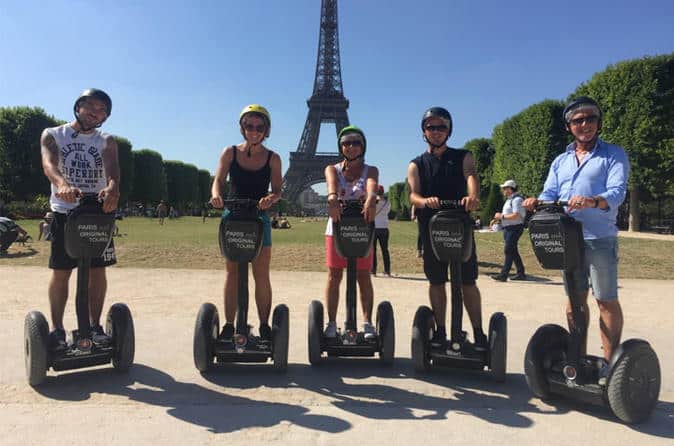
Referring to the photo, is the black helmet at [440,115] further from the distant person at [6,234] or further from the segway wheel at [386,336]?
the distant person at [6,234]

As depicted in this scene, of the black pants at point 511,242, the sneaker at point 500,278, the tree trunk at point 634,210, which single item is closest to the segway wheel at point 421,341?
the black pants at point 511,242

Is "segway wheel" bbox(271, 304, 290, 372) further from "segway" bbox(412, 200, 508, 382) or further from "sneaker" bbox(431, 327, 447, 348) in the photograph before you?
"sneaker" bbox(431, 327, 447, 348)

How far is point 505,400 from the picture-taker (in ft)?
9.89

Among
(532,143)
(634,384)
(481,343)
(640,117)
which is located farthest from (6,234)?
(532,143)

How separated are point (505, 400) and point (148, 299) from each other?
4.97 meters

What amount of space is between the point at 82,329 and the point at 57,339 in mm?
222

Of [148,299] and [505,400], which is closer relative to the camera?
[505,400]

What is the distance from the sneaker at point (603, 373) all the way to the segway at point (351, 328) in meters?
1.45

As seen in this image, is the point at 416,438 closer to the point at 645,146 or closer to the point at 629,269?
the point at 629,269

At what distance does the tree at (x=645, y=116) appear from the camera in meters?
24.0

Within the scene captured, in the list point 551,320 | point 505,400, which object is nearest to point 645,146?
point 551,320

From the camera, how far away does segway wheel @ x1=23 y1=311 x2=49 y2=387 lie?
9.89ft

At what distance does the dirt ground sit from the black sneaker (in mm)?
259

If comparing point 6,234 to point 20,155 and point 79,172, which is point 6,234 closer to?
point 79,172
